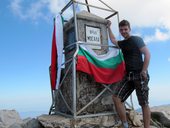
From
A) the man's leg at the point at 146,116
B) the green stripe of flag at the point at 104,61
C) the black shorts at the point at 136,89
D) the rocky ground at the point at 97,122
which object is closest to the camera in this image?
the man's leg at the point at 146,116

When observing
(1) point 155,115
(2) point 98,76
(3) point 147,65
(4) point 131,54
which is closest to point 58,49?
(2) point 98,76

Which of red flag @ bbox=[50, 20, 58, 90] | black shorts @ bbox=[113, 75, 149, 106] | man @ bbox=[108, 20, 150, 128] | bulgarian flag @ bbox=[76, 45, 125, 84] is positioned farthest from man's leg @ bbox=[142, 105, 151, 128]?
red flag @ bbox=[50, 20, 58, 90]

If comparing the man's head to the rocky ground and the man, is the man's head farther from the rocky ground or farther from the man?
the rocky ground

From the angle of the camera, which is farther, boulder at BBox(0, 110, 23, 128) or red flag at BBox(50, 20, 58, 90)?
boulder at BBox(0, 110, 23, 128)

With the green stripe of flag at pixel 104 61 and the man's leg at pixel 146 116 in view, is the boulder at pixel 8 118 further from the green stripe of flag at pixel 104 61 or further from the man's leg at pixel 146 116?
the man's leg at pixel 146 116

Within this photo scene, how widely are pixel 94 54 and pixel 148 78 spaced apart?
2.06 meters

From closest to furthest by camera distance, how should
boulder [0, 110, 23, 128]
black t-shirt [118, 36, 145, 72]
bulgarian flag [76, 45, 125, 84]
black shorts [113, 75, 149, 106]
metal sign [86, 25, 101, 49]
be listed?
black shorts [113, 75, 149, 106]
black t-shirt [118, 36, 145, 72]
bulgarian flag [76, 45, 125, 84]
metal sign [86, 25, 101, 49]
boulder [0, 110, 23, 128]

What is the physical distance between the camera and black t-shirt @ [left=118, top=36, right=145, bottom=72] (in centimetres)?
637

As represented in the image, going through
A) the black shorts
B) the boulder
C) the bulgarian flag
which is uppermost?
the bulgarian flag

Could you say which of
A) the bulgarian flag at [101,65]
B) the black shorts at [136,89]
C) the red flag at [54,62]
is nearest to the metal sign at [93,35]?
the bulgarian flag at [101,65]

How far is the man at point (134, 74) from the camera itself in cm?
611

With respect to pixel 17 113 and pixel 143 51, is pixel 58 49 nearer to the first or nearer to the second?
pixel 143 51

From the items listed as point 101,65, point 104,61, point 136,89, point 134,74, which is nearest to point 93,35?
point 104,61

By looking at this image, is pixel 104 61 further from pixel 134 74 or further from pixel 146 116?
pixel 146 116
